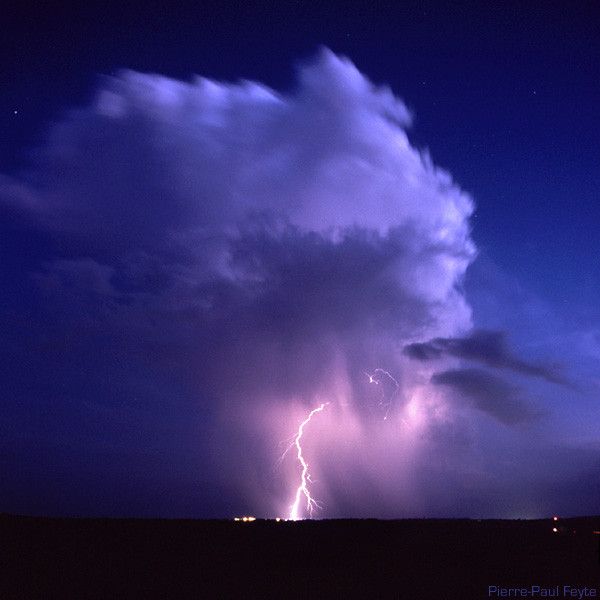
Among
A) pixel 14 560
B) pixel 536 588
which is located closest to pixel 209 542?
pixel 14 560

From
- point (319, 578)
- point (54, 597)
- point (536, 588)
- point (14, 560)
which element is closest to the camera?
point (54, 597)

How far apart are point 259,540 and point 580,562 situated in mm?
26966

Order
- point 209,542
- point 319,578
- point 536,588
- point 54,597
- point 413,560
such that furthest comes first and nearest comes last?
point 209,542, point 413,560, point 319,578, point 536,588, point 54,597

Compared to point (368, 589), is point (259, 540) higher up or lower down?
higher up

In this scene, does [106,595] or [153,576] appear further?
[153,576]

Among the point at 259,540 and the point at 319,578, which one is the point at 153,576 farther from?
the point at 259,540

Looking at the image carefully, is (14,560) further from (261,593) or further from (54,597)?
(261,593)

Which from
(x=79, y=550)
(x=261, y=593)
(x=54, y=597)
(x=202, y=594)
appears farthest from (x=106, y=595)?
(x=79, y=550)

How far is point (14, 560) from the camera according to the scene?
3378cm

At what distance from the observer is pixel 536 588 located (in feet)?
81.6

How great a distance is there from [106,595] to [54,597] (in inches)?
73.9

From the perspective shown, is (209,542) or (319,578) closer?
(319,578)

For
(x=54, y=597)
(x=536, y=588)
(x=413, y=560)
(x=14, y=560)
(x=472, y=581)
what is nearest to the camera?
(x=54, y=597)

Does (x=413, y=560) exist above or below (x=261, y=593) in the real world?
above
